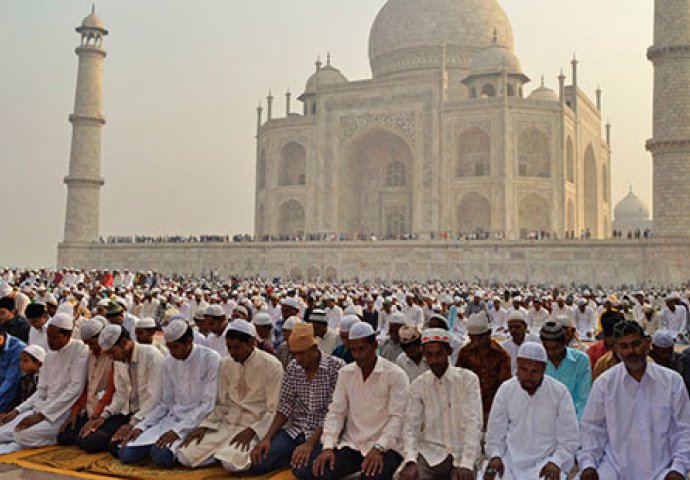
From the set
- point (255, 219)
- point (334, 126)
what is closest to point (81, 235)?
point (255, 219)

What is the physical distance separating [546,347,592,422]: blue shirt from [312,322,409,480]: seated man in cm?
104

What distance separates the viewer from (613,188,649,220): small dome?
44.2 m

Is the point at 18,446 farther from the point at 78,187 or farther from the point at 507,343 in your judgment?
the point at 78,187

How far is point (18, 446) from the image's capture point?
4.10 m

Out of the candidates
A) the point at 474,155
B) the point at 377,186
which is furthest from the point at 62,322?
the point at 377,186

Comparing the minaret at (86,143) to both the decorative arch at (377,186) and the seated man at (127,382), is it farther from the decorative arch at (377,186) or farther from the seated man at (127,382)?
the seated man at (127,382)

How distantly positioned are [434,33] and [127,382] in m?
26.2

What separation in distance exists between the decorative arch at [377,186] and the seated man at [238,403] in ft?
75.0

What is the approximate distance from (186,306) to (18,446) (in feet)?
21.2

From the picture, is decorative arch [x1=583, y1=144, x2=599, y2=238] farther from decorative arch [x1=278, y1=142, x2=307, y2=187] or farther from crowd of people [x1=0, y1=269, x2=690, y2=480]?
crowd of people [x1=0, y1=269, x2=690, y2=480]

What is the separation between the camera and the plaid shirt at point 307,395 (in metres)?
3.66

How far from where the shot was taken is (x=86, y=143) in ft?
83.1

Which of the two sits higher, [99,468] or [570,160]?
[570,160]

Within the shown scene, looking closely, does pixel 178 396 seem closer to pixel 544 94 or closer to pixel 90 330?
pixel 90 330
